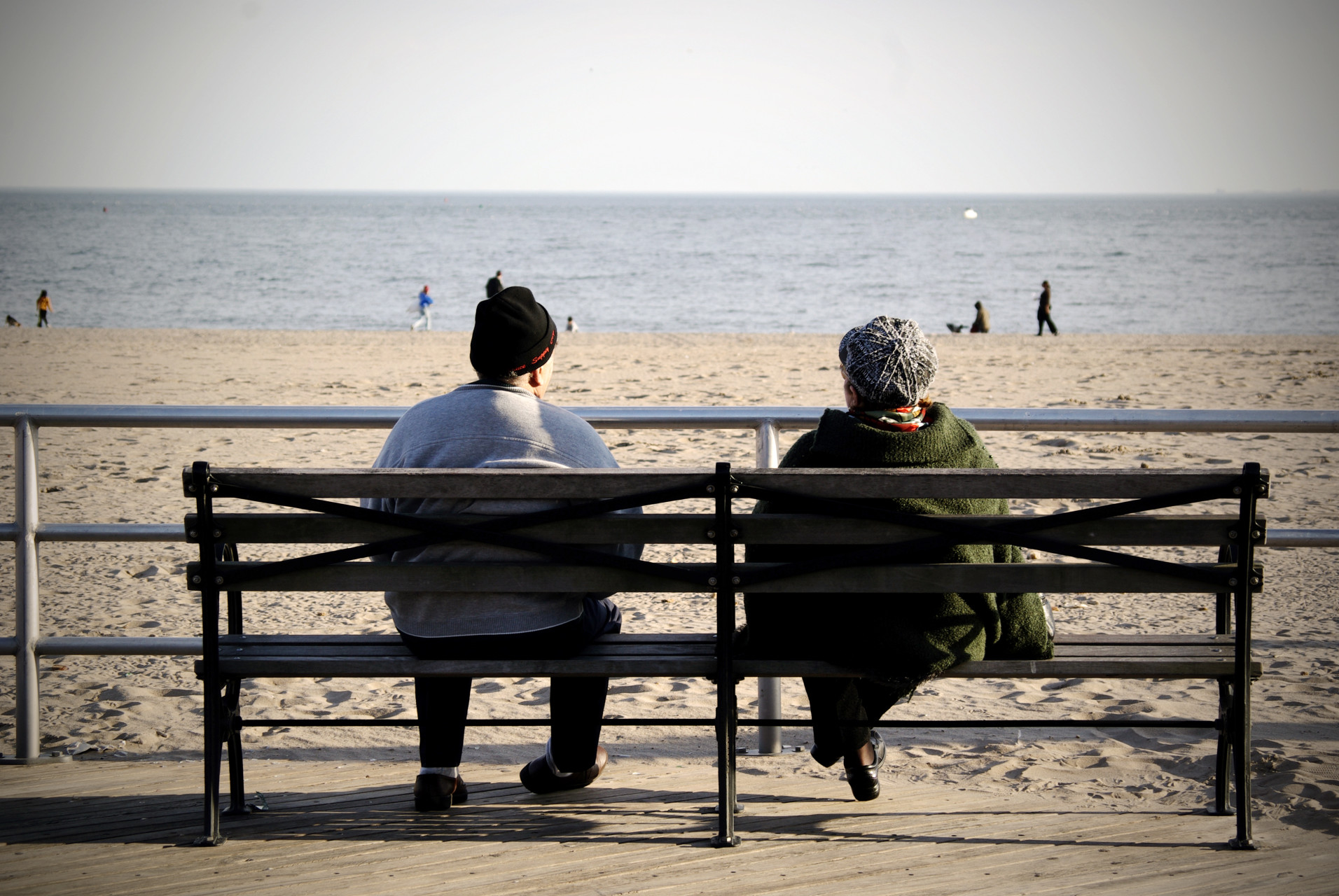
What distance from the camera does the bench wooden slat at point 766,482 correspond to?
90.0 inches

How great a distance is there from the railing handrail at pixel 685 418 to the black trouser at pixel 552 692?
1.87 feet

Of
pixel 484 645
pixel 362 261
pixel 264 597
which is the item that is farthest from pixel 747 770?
pixel 362 261

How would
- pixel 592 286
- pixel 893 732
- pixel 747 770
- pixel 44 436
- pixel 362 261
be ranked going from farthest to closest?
pixel 362 261
pixel 592 286
pixel 44 436
pixel 893 732
pixel 747 770

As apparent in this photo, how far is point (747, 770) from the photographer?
10.3ft

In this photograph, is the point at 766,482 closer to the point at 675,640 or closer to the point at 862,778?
the point at 675,640

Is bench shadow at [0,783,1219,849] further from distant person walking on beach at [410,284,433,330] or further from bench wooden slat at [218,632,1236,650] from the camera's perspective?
distant person walking on beach at [410,284,433,330]

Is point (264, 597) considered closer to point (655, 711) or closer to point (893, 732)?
point (655, 711)

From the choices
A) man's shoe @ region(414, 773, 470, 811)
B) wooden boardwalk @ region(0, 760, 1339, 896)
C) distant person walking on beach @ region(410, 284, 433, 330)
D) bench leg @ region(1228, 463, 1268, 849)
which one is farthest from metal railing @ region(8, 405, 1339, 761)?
distant person walking on beach @ region(410, 284, 433, 330)

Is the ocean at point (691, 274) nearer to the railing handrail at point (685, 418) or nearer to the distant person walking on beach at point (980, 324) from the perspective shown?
the distant person walking on beach at point (980, 324)

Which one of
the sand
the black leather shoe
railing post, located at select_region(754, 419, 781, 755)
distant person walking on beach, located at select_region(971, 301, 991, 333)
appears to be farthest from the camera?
distant person walking on beach, located at select_region(971, 301, 991, 333)

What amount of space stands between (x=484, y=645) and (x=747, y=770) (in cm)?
99

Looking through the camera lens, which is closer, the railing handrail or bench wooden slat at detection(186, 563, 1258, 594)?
bench wooden slat at detection(186, 563, 1258, 594)

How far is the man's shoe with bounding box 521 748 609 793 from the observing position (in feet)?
9.18

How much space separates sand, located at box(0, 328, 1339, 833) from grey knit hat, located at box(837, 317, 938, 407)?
1.07 metres
